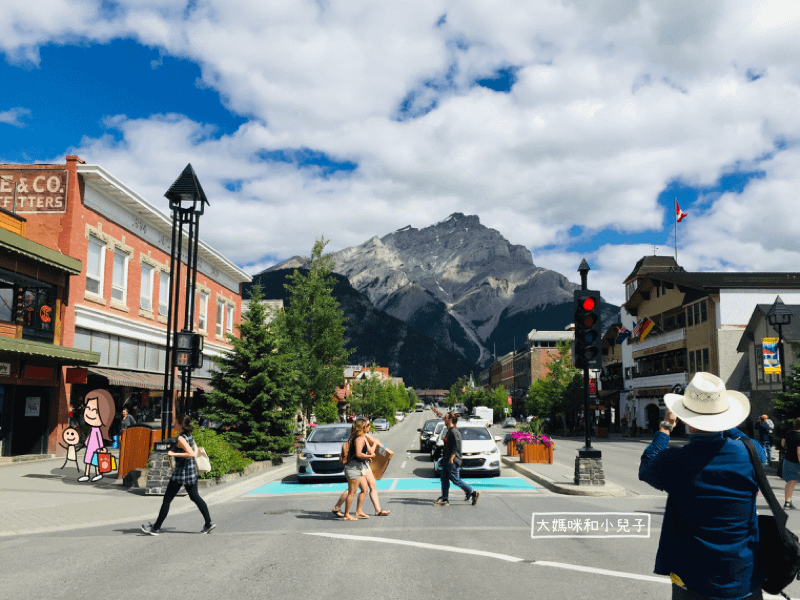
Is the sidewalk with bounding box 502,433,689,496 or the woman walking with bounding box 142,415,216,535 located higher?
the woman walking with bounding box 142,415,216,535

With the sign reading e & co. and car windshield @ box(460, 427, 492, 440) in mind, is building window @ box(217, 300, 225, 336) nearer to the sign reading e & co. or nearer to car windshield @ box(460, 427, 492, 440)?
the sign reading e & co.

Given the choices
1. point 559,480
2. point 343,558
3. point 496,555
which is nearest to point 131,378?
point 559,480

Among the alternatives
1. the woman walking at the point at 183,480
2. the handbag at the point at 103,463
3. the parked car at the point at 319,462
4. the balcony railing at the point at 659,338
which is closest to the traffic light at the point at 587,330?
the parked car at the point at 319,462

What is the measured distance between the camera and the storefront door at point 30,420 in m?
22.2

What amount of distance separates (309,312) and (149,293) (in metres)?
9.16

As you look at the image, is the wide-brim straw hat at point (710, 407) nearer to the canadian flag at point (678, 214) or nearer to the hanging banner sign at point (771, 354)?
the hanging banner sign at point (771, 354)

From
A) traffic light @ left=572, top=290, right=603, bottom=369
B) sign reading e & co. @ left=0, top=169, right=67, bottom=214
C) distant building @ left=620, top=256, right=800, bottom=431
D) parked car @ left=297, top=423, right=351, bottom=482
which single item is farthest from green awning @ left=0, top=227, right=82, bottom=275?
distant building @ left=620, top=256, right=800, bottom=431

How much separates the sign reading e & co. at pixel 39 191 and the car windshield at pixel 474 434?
16.3 metres

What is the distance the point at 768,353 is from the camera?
32.5m

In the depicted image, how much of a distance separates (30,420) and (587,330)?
744 inches

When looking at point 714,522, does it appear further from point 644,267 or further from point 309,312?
point 644,267

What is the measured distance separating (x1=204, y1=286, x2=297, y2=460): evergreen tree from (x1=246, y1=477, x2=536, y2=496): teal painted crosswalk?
167 inches

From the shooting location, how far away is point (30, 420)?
22734 millimetres

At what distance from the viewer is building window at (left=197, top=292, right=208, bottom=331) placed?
3794 cm
